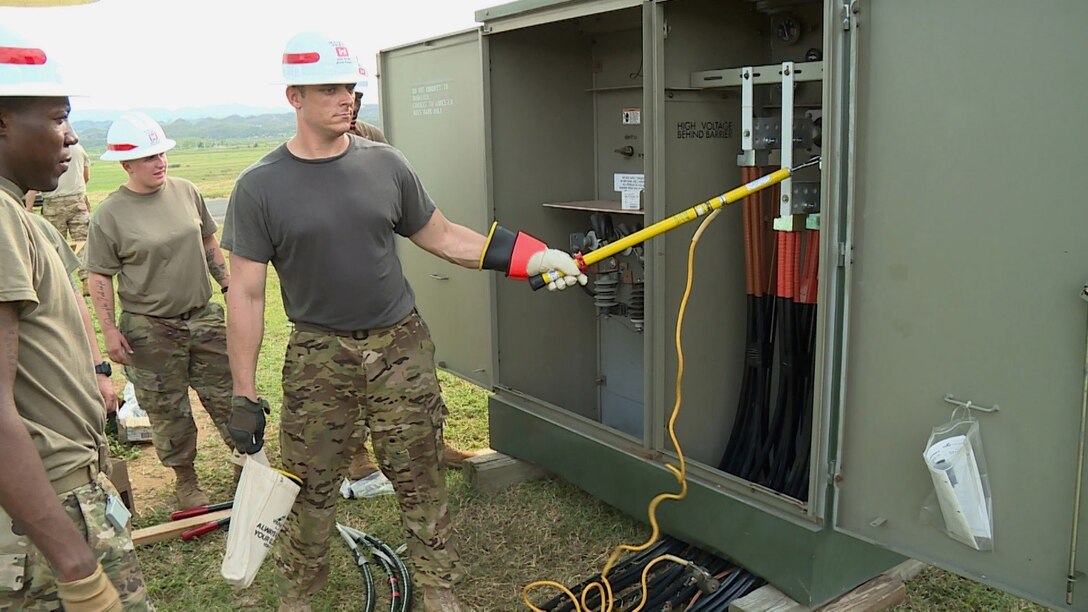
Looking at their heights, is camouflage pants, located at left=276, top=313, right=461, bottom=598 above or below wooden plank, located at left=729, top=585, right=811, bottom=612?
above

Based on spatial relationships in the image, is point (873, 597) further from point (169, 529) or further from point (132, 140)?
point (132, 140)

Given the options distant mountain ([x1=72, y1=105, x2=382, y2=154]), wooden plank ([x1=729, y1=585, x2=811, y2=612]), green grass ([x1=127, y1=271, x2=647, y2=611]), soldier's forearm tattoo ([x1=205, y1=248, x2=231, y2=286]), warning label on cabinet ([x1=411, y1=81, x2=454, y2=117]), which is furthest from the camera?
distant mountain ([x1=72, y1=105, x2=382, y2=154])

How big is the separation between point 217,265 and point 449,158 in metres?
1.17

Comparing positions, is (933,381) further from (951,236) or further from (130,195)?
(130,195)

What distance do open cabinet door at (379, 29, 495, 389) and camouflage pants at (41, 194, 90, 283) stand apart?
12.8 feet

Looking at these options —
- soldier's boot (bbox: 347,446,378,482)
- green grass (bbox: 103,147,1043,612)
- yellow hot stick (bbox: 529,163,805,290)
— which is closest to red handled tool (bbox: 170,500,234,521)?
green grass (bbox: 103,147,1043,612)

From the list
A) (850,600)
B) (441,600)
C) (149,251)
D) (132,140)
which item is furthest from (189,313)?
(850,600)

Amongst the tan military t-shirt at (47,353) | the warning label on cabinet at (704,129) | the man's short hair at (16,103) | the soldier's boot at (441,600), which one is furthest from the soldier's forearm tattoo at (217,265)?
the man's short hair at (16,103)

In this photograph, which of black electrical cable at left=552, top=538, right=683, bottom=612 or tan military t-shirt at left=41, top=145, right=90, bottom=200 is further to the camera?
tan military t-shirt at left=41, top=145, right=90, bottom=200

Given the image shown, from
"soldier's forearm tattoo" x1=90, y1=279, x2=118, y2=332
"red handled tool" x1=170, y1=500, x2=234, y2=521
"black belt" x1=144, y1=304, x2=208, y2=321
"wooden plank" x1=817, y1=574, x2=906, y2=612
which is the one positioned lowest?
"red handled tool" x1=170, y1=500, x2=234, y2=521

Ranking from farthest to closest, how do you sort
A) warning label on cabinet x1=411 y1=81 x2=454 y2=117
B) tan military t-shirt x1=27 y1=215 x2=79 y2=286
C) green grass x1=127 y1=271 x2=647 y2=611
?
warning label on cabinet x1=411 y1=81 x2=454 y2=117 < green grass x1=127 y1=271 x2=647 y2=611 < tan military t-shirt x1=27 y1=215 x2=79 y2=286

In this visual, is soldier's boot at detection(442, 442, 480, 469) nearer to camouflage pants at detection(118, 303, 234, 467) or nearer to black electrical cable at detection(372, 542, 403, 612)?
black electrical cable at detection(372, 542, 403, 612)

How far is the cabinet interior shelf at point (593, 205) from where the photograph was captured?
3.54 meters

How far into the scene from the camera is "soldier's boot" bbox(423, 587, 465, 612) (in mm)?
2920
